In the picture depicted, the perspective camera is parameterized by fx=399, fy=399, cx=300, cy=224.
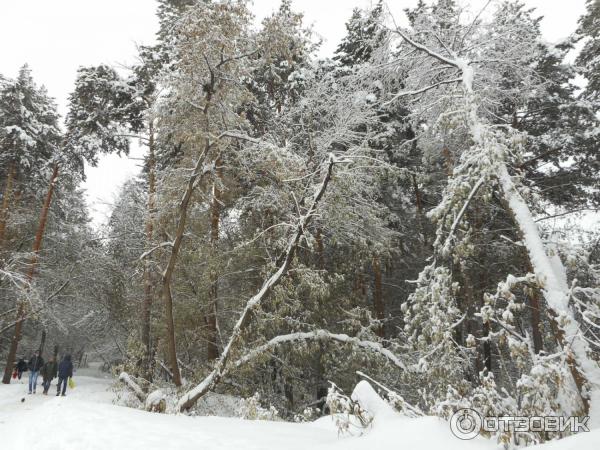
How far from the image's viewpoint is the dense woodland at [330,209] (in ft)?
15.6

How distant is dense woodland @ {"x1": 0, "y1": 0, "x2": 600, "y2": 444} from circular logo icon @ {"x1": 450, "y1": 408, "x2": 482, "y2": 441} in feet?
0.42

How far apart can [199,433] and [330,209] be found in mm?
6148

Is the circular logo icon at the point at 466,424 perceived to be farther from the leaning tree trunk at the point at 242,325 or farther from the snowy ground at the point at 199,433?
the leaning tree trunk at the point at 242,325

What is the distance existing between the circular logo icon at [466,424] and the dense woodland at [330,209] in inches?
5.1

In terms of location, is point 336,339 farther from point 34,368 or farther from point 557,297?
point 34,368

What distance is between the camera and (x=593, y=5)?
1472cm

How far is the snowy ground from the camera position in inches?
166

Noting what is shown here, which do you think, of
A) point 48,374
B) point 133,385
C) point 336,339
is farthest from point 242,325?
point 48,374

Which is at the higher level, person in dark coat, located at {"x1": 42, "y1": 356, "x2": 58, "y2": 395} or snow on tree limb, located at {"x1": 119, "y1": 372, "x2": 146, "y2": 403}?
snow on tree limb, located at {"x1": 119, "y1": 372, "x2": 146, "y2": 403}

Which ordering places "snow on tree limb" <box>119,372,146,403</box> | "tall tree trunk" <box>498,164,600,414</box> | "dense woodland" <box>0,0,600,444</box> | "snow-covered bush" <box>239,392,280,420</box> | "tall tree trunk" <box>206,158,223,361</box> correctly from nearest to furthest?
"tall tree trunk" <box>498,164,600,414</box> < "dense woodland" <box>0,0,600,444</box> < "snow-covered bush" <box>239,392,280,420</box> < "snow on tree limb" <box>119,372,146,403</box> < "tall tree trunk" <box>206,158,223,361</box>

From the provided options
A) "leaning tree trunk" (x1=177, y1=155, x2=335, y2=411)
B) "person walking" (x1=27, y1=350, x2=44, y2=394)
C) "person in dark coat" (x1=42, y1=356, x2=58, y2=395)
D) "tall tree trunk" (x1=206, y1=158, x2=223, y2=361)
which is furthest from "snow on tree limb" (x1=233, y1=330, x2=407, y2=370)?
"person walking" (x1=27, y1=350, x2=44, y2=394)

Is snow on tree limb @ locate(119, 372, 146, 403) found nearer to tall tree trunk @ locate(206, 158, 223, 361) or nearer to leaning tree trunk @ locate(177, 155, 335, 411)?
leaning tree trunk @ locate(177, 155, 335, 411)

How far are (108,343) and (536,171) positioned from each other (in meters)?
30.8

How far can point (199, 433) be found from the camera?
17.7 feet
